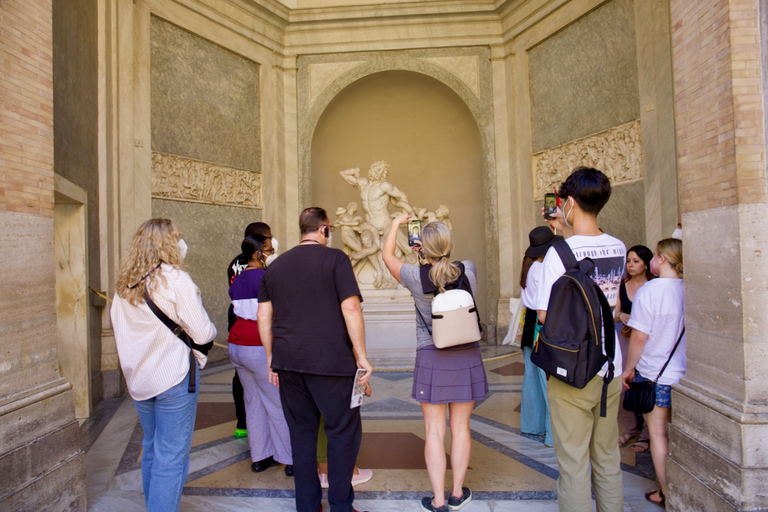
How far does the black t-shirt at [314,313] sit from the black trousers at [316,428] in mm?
75

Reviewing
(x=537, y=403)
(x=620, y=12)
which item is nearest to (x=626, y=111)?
(x=620, y=12)

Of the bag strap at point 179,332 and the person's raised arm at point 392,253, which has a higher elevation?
the person's raised arm at point 392,253

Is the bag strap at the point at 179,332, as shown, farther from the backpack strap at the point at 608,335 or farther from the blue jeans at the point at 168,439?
the backpack strap at the point at 608,335

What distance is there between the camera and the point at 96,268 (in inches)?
234

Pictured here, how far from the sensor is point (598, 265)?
7.59 ft

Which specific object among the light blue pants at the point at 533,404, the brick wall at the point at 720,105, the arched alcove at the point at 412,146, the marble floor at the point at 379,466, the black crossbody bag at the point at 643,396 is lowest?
the marble floor at the point at 379,466

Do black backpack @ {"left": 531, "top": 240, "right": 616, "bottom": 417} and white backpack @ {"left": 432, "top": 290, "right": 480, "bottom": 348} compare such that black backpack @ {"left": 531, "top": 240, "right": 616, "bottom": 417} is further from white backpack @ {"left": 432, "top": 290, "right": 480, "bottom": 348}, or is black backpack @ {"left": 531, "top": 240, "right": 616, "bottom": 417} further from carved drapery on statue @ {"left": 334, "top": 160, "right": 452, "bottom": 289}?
carved drapery on statue @ {"left": 334, "top": 160, "right": 452, "bottom": 289}

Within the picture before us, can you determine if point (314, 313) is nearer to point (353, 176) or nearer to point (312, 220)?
point (312, 220)

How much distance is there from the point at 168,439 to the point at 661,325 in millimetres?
2578

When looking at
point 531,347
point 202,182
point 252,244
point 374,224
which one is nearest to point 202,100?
point 202,182

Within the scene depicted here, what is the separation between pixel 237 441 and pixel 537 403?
2309 millimetres

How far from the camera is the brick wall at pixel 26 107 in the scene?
2707 millimetres

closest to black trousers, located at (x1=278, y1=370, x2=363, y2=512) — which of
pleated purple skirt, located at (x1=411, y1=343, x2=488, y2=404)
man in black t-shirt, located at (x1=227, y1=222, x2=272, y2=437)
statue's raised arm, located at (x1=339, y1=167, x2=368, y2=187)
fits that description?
pleated purple skirt, located at (x1=411, y1=343, x2=488, y2=404)

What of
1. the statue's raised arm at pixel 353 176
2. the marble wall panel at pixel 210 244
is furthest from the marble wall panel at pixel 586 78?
the marble wall panel at pixel 210 244
